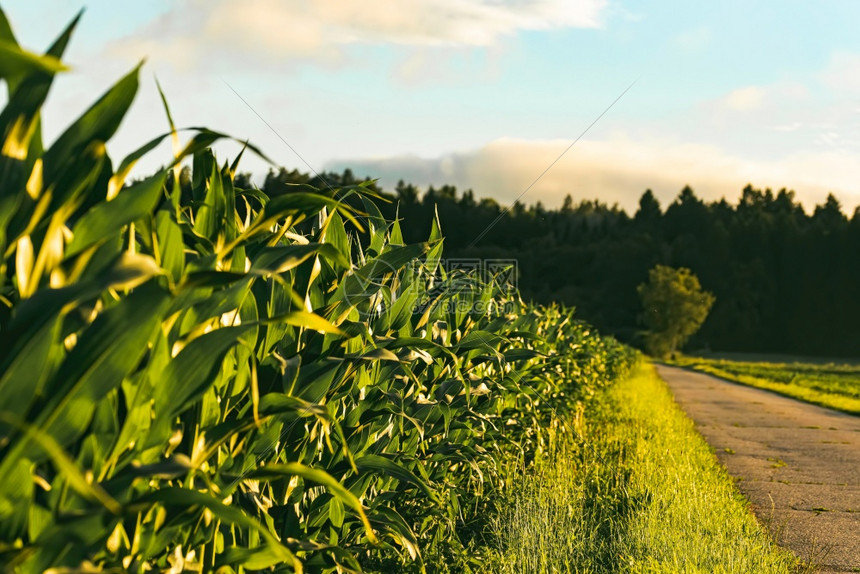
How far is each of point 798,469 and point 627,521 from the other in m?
3.70

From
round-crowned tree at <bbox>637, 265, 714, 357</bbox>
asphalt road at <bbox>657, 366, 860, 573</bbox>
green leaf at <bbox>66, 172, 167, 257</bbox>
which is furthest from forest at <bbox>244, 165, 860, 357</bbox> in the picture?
green leaf at <bbox>66, 172, 167, 257</bbox>

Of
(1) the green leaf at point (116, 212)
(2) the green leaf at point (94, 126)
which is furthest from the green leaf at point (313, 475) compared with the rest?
(2) the green leaf at point (94, 126)

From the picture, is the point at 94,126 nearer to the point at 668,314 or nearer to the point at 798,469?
the point at 798,469

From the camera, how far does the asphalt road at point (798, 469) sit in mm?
4242

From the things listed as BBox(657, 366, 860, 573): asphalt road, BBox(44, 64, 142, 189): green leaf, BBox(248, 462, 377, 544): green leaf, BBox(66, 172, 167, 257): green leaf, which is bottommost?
BBox(657, 366, 860, 573): asphalt road

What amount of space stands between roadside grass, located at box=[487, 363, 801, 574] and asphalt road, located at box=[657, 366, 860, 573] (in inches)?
11.0

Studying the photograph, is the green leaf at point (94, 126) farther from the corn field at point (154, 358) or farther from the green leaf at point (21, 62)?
the green leaf at point (21, 62)

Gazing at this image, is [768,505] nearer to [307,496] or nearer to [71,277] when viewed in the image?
[307,496]

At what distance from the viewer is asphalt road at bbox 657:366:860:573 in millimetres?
4242

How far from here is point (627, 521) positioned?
12.5 ft

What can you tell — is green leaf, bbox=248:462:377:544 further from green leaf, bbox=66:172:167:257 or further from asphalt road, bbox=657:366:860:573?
asphalt road, bbox=657:366:860:573

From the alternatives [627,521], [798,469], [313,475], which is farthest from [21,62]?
[798,469]

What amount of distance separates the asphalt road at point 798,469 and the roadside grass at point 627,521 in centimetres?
28

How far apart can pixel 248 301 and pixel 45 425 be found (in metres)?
0.75
